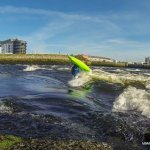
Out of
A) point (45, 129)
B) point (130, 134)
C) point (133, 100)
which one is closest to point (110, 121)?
point (130, 134)

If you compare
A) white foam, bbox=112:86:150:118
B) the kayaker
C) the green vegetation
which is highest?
the kayaker

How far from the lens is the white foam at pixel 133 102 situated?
52.2 feet

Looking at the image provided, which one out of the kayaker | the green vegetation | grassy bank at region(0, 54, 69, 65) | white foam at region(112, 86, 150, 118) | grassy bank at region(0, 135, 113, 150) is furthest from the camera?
grassy bank at region(0, 54, 69, 65)

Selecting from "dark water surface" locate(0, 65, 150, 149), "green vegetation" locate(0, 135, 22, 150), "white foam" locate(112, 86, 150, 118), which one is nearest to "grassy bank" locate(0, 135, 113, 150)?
"green vegetation" locate(0, 135, 22, 150)

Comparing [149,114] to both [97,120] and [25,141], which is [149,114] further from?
[25,141]

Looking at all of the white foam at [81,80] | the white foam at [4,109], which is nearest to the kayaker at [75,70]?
the white foam at [81,80]

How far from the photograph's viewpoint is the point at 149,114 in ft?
48.1

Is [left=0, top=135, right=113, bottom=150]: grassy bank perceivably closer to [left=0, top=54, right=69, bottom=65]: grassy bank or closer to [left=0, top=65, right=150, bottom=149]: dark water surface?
[left=0, top=65, right=150, bottom=149]: dark water surface

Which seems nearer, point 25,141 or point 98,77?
point 25,141

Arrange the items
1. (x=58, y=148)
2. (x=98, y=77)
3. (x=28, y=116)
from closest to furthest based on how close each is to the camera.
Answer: (x=58, y=148) → (x=28, y=116) → (x=98, y=77)

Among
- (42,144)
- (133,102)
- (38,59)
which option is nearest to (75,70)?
(133,102)

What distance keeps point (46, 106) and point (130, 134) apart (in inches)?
203

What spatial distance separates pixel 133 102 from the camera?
17.4m

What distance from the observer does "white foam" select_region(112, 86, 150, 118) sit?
627 inches
